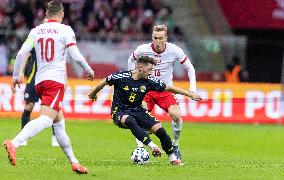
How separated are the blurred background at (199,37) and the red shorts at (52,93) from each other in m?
14.4

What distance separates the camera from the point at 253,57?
31.5 meters

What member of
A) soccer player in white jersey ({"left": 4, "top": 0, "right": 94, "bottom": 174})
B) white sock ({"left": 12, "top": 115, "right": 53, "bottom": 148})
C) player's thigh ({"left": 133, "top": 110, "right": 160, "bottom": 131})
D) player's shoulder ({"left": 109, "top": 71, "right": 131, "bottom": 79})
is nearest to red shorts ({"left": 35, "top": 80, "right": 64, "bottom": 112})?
soccer player in white jersey ({"left": 4, "top": 0, "right": 94, "bottom": 174})

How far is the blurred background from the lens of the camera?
2658cm

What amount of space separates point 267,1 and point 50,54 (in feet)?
70.0

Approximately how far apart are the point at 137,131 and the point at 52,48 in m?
2.16

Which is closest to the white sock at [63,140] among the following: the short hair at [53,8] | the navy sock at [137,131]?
the short hair at [53,8]

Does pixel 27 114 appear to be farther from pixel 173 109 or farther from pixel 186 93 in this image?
pixel 186 93

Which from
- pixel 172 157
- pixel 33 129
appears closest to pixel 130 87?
pixel 172 157

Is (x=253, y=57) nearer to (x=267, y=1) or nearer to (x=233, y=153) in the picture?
(x=267, y=1)

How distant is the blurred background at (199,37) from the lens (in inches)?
Result: 1046

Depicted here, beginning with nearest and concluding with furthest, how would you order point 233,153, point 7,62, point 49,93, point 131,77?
point 49,93 < point 131,77 < point 233,153 < point 7,62

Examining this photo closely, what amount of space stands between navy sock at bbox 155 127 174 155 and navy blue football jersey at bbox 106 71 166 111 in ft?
1.59

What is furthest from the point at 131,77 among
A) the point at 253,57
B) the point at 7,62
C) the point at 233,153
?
the point at 253,57

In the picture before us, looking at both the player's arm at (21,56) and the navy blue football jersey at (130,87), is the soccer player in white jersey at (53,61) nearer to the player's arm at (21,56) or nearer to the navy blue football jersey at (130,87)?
the player's arm at (21,56)
